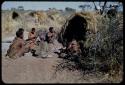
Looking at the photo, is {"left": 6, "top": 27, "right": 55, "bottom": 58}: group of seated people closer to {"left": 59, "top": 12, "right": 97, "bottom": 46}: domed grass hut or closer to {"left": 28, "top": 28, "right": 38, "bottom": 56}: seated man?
{"left": 28, "top": 28, "right": 38, "bottom": 56}: seated man

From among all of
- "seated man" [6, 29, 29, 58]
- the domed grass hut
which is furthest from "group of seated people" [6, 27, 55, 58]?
the domed grass hut

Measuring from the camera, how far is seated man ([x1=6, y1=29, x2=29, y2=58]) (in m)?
5.12

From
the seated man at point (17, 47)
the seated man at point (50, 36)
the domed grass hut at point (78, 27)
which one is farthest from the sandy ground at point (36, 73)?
the domed grass hut at point (78, 27)

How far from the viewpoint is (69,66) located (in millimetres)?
5250

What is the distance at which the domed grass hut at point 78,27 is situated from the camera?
216 inches

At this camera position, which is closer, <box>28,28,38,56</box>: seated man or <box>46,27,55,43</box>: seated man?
<box>28,28,38,56</box>: seated man

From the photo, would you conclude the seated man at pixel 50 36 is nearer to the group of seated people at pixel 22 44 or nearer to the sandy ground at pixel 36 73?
the group of seated people at pixel 22 44

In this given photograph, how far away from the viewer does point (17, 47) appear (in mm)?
5316

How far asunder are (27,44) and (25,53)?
169 millimetres

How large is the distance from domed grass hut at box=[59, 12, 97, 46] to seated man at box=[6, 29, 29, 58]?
2.34 ft

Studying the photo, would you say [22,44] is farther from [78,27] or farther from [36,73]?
[78,27]

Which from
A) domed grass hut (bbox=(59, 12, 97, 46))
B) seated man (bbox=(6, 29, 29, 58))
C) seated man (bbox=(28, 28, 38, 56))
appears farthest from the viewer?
domed grass hut (bbox=(59, 12, 97, 46))

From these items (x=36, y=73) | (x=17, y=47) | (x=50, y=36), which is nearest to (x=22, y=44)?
(x=17, y=47)

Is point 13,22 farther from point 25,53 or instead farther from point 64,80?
point 64,80
